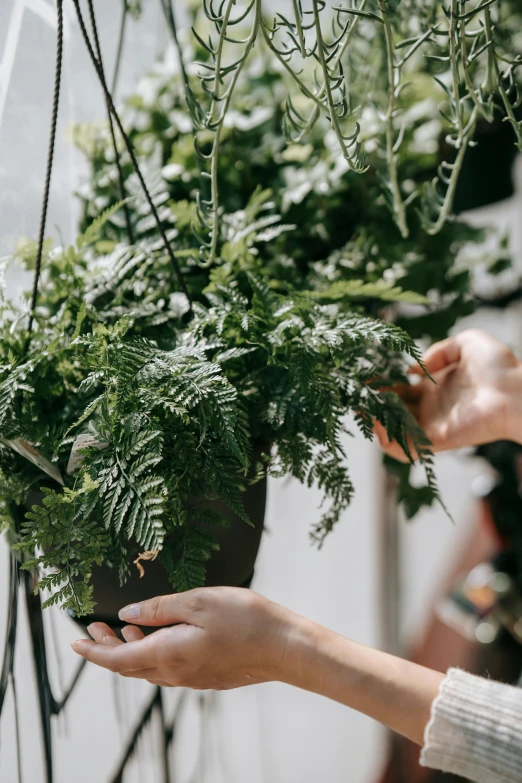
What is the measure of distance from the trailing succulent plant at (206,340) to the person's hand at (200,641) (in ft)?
0.12

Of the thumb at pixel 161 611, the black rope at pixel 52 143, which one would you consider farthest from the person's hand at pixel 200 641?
the black rope at pixel 52 143

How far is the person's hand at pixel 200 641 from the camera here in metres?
0.59

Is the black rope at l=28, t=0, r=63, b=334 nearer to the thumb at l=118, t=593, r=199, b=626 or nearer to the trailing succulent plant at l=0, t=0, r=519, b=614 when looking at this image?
the trailing succulent plant at l=0, t=0, r=519, b=614

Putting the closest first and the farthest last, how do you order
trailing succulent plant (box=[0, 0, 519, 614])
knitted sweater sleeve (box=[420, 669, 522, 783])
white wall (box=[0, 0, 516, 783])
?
1. trailing succulent plant (box=[0, 0, 519, 614])
2. knitted sweater sleeve (box=[420, 669, 522, 783])
3. white wall (box=[0, 0, 516, 783])

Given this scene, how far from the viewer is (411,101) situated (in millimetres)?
1170

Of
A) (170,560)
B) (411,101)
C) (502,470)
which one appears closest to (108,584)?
(170,560)

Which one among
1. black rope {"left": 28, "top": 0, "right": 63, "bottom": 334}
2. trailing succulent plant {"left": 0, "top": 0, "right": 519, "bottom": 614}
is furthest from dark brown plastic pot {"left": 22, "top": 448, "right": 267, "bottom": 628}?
black rope {"left": 28, "top": 0, "right": 63, "bottom": 334}

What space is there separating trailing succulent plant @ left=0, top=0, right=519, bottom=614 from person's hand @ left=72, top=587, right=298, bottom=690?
4cm

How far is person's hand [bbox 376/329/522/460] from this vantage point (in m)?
0.91

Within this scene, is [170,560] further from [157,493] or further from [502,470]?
[502,470]

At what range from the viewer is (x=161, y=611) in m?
0.60

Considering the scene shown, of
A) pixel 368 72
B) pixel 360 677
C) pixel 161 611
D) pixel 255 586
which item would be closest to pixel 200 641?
pixel 161 611

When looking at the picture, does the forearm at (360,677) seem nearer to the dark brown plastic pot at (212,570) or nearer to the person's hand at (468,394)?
the dark brown plastic pot at (212,570)

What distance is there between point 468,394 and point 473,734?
1.41ft
